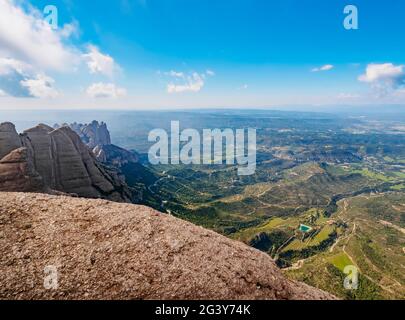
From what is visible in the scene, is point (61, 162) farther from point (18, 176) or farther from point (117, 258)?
point (117, 258)

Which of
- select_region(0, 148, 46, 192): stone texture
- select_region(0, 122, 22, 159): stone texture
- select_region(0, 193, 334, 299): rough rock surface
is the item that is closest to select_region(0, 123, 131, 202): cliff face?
select_region(0, 122, 22, 159): stone texture

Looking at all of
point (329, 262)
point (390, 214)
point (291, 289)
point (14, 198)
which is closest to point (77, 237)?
point (14, 198)

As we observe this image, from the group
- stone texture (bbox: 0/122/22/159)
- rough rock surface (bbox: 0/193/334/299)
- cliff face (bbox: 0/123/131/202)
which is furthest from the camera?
cliff face (bbox: 0/123/131/202)

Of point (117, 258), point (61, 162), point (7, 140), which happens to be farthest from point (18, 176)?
point (117, 258)

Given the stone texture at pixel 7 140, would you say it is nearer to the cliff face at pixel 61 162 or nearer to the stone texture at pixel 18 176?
the cliff face at pixel 61 162

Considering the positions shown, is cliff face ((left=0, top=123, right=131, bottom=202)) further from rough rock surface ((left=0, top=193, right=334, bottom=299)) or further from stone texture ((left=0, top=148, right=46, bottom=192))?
Result: rough rock surface ((left=0, top=193, right=334, bottom=299))

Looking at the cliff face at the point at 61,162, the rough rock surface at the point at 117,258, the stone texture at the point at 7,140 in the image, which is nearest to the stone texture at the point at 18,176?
the cliff face at the point at 61,162

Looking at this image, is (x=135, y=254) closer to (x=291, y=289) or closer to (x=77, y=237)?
(x=77, y=237)

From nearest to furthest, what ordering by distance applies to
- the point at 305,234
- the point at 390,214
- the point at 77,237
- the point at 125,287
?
the point at 125,287, the point at 77,237, the point at 305,234, the point at 390,214
